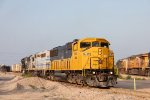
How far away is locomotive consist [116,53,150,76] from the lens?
54.3 metres

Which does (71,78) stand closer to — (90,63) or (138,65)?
(90,63)

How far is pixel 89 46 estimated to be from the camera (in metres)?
27.0

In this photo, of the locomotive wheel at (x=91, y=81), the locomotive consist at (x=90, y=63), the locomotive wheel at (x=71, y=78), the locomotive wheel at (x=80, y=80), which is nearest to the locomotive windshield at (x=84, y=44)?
the locomotive consist at (x=90, y=63)

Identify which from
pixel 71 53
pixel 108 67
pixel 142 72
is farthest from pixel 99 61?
pixel 142 72

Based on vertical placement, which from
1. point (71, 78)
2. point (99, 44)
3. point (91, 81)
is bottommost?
point (91, 81)

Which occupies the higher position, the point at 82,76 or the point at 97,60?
the point at 97,60

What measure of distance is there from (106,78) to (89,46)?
10.6 ft

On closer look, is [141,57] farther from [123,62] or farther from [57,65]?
[57,65]

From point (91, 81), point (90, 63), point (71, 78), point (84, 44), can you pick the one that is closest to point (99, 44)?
point (84, 44)

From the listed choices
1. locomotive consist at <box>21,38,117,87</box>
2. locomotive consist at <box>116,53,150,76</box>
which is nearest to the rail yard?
locomotive consist at <box>21,38,117,87</box>

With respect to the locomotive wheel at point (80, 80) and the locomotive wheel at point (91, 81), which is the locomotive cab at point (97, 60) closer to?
the locomotive wheel at point (91, 81)

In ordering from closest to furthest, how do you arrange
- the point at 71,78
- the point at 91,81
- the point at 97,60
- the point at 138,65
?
the point at 91,81, the point at 97,60, the point at 71,78, the point at 138,65

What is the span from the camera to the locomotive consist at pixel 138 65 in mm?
54266

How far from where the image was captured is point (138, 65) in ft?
189
